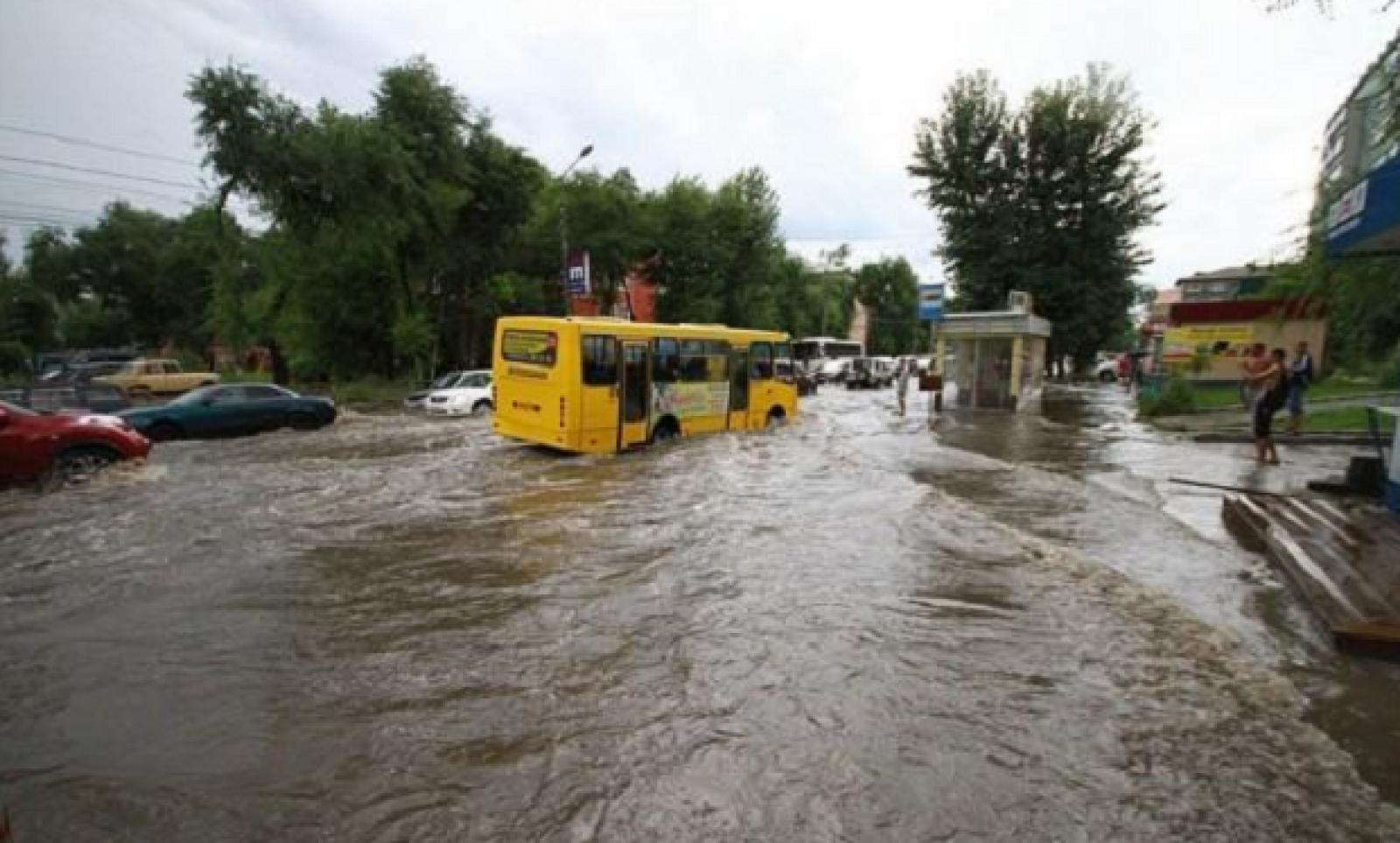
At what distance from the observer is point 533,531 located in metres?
7.96

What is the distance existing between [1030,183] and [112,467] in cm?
3314

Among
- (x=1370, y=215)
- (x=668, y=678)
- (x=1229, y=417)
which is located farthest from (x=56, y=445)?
(x=1229, y=417)

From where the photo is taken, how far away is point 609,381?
12812 mm

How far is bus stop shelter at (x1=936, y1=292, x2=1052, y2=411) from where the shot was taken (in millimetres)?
23578

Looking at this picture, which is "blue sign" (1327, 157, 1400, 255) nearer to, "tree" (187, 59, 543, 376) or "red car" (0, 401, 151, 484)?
"red car" (0, 401, 151, 484)

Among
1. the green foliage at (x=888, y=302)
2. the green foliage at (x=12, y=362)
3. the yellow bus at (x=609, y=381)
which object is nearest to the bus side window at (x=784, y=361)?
the yellow bus at (x=609, y=381)

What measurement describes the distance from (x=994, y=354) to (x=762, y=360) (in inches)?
447

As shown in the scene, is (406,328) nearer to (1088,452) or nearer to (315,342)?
(315,342)

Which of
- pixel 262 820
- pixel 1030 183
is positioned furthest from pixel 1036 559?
pixel 1030 183

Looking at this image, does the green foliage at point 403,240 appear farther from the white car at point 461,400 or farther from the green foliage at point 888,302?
the green foliage at point 888,302

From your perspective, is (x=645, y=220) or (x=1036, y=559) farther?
(x=645, y=220)

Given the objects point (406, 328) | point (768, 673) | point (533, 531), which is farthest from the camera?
point (406, 328)

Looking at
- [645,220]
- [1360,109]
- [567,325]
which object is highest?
[645,220]

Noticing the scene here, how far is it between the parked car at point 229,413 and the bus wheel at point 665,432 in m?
9.26
